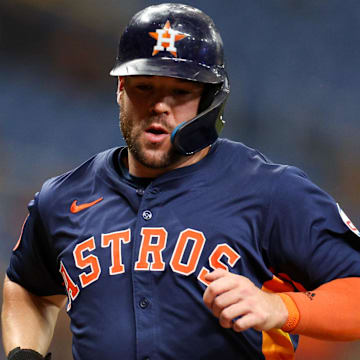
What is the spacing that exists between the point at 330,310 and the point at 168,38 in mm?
758

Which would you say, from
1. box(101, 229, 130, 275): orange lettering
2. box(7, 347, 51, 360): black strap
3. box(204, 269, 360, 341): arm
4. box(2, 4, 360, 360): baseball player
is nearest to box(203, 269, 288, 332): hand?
box(204, 269, 360, 341): arm

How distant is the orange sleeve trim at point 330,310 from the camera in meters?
1.46

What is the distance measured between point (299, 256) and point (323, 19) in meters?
2.55

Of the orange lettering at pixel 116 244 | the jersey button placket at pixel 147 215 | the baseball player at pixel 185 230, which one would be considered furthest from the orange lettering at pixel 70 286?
the jersey button placket at pixel 147 215

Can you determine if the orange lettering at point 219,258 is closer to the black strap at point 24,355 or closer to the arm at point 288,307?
the arm at point 288,307

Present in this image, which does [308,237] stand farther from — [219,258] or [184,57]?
[184,57]

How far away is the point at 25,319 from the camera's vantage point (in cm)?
201

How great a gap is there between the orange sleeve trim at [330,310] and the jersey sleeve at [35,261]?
767 millimetres

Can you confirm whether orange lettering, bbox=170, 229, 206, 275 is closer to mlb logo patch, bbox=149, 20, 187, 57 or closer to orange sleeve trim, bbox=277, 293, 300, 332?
orange sleeve trim, bbox=277, 293, 300, 332

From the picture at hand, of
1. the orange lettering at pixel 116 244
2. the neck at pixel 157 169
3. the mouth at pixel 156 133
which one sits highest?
the mouth at pixel 156 133

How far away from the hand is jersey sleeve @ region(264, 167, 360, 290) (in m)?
0.26

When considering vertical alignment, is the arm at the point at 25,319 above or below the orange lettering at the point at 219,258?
below

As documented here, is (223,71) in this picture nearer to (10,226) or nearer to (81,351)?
(81,351)

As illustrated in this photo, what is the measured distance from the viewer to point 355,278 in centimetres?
155
